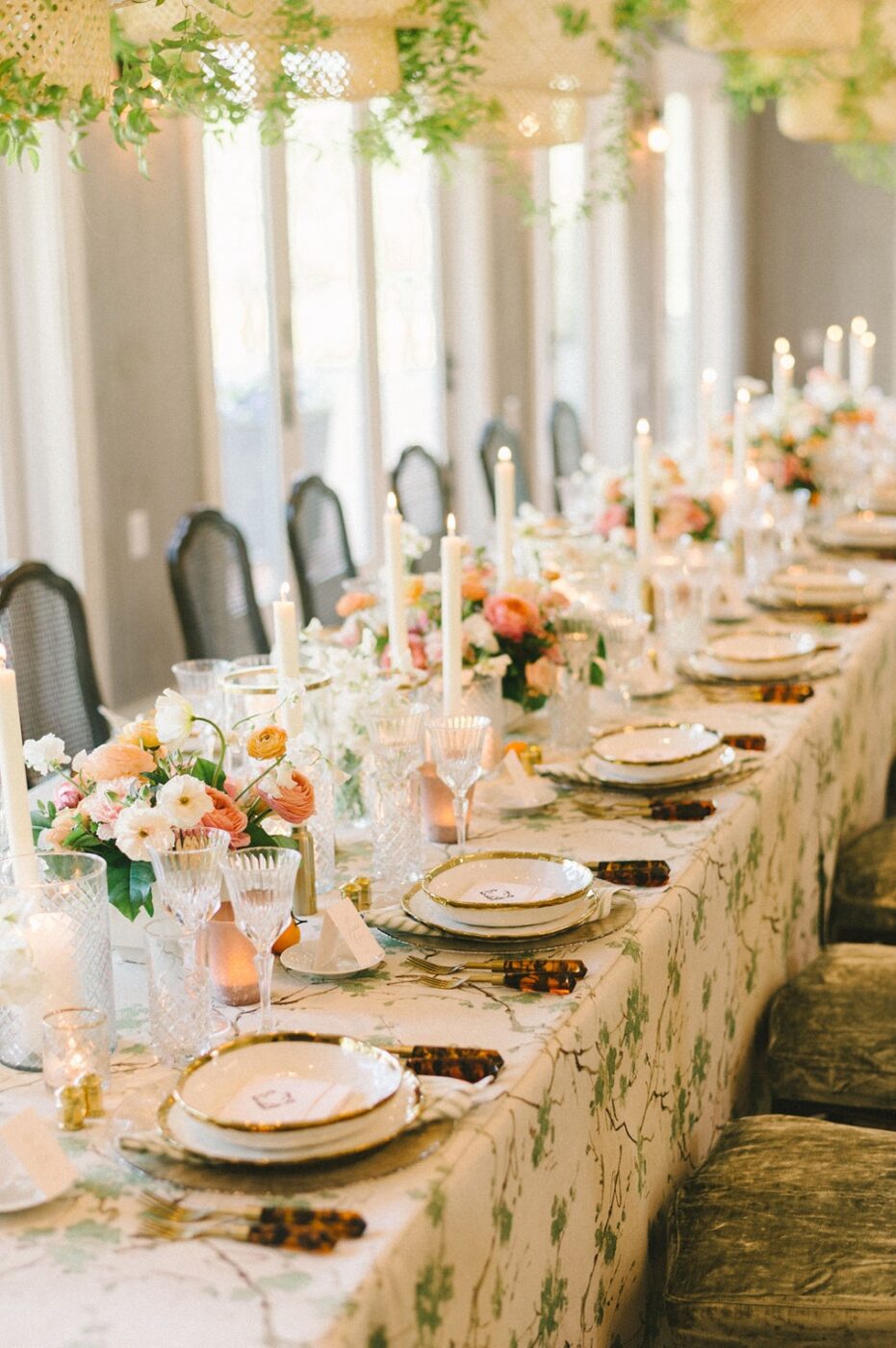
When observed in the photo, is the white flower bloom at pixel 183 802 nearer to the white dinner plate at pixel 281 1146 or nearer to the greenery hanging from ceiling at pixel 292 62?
the white dinner plate at pixel 281 1146

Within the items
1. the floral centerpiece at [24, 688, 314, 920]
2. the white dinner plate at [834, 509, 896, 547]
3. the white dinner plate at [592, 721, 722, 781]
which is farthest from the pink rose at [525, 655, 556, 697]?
the white dinner plate at [834, 509, 896, 547]

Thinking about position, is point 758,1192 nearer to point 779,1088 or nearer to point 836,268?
point 779,1088

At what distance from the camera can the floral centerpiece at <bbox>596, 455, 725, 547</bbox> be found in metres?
3.62

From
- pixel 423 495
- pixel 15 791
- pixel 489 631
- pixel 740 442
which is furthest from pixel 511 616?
pixel 423 495

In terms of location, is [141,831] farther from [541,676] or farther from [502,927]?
[541,676]

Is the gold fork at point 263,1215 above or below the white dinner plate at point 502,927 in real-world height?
below

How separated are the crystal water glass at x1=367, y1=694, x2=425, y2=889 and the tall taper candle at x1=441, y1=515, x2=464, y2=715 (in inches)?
10.5

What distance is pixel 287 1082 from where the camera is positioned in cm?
136

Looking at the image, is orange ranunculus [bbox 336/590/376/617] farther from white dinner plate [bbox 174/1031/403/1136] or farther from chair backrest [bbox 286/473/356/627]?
chair backrest [bbox 286/473/356/627]

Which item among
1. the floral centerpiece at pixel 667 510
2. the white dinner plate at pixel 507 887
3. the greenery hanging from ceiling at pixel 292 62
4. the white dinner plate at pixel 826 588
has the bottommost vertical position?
the white dinner plate at pixel 507 887

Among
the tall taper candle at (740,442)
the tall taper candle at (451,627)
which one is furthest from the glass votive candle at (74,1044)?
the tall taper candle at (740,442)

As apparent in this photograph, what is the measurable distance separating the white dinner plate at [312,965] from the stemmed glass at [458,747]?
0.96ft

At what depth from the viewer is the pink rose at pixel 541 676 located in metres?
2.43

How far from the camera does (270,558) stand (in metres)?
5.38
